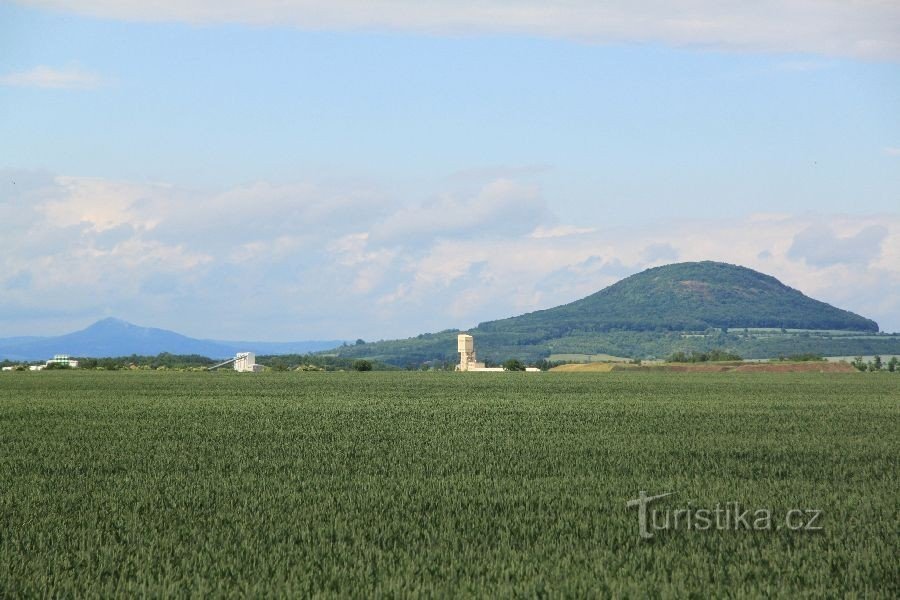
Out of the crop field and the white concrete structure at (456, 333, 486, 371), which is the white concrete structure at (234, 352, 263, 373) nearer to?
the white concrete structure at (456, 333, 486, 371)

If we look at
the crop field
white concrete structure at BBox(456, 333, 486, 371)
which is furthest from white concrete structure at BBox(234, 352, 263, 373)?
the crop field

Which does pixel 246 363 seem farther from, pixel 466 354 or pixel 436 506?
pixel 436 506

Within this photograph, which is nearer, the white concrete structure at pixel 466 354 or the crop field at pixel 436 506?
the crop field at pixel 436 506

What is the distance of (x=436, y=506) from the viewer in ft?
57.4

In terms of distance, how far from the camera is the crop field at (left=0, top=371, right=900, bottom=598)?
12.7 m

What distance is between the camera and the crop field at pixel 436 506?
12.7 meters

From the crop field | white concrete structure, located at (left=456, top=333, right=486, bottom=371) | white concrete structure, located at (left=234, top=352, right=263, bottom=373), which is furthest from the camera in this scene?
white concrete structure, located at (left=456, top=333, right=486, bottom=371)

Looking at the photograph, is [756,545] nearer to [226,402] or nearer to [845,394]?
[226,402]

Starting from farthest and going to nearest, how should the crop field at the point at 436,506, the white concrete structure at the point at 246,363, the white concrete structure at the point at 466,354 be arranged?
the white concrete structure at the point at 466,354, the white concrete structure at the point at 246,363, the crop field at the point at 436,506

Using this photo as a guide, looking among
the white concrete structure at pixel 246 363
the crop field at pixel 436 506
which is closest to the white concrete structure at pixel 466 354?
the white concrete structure at pixel 246 363

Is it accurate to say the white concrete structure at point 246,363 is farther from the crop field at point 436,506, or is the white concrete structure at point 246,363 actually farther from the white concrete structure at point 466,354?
the crop field at point 436,506

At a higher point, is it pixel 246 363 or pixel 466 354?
pixel 466 354

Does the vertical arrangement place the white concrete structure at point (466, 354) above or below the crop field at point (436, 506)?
above

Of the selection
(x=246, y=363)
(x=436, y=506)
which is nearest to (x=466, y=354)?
(x=246, y=363)
